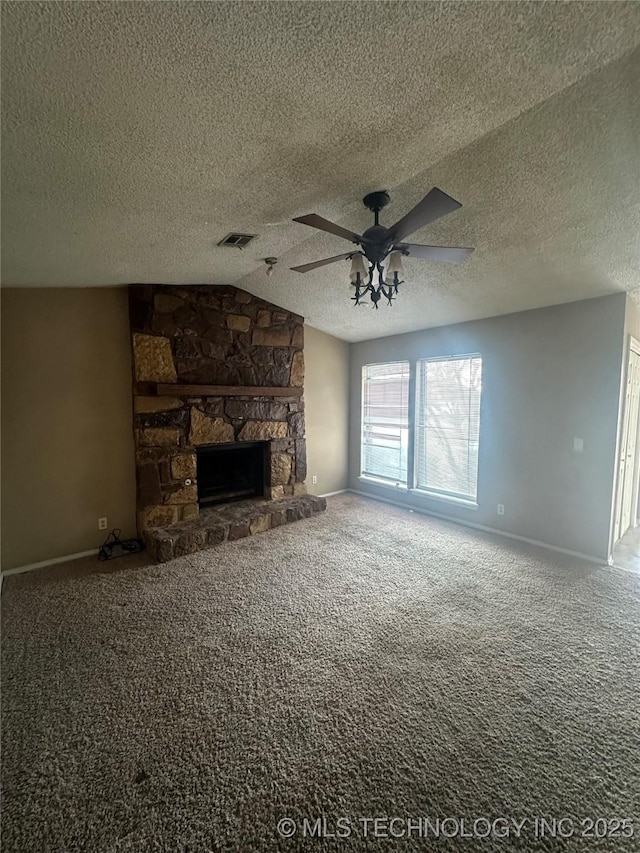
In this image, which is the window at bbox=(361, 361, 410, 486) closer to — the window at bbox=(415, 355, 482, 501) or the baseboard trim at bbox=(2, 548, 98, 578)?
the window at bbox=(415, 355, 482, 501)

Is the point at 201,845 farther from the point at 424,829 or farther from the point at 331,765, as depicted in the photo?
the point at 424,829

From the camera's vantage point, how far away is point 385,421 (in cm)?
533

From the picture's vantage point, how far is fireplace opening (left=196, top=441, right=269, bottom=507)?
4344 millimetres

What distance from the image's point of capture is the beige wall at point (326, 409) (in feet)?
17.3

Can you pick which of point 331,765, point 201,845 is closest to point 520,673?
point 331,765

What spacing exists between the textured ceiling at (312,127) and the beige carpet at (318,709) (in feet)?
8.42

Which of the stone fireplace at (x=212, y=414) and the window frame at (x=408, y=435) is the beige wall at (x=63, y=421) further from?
the window frame at (x=408, y=435)

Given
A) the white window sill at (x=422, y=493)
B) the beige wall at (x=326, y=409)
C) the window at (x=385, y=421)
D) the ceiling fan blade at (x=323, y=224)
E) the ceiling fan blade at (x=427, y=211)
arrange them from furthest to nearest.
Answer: the beige wall at (x=326, y=409)
the window at (x=385, y=421)
the white window sill at (x=422, y=493)
the ceiling fan blade at (x=323, y=224)
the ceiling fan blade at (x=427, y=211)

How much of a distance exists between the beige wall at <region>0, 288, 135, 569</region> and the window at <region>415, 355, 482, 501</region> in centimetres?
363

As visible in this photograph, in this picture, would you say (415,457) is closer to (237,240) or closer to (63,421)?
(237,240)

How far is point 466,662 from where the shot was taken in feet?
6.74

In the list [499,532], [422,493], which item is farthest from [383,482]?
[499,532]

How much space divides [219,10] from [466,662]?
3.03m

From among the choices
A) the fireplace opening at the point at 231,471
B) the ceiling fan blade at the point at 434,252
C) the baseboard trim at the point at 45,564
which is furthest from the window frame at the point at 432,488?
the baseboard trim at the point at 45,564
